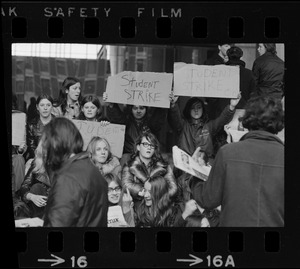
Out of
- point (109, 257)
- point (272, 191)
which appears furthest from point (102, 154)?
point (272, 191)

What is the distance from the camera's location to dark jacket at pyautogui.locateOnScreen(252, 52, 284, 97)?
8742 mm

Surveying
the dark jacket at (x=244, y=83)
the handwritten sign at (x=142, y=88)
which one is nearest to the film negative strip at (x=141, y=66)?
the handwritten sign at (x=142, y=88)

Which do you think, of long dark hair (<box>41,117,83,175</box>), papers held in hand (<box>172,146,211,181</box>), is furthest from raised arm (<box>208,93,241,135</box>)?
long dark hair (<box>41,117,83,175</box>)

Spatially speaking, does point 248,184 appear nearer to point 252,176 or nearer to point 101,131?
point 252,176

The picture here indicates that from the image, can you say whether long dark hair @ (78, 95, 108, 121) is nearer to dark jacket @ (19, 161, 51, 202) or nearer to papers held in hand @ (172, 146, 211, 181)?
dark jacket @ (19, 161, 51, 202)

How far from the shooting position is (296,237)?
8.87 metres

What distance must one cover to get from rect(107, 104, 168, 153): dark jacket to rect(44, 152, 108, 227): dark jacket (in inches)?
19.8

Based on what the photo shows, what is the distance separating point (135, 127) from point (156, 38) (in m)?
0.96

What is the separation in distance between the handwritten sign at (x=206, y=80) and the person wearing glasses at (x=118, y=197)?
113 centimetres

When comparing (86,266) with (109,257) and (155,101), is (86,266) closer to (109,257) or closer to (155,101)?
(109,257)

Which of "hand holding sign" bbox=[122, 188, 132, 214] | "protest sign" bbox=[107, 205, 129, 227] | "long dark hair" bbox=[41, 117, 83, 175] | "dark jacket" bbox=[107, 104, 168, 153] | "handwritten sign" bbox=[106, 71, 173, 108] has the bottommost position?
"protest sign" bbox=[107, 205, 129, 227]

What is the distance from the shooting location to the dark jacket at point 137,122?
8703 millimetres

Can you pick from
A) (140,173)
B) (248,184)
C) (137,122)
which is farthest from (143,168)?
(248,184)

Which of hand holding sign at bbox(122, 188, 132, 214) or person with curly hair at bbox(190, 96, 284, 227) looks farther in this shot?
hand holding sign at bbox(122, 188, 132, 214)
